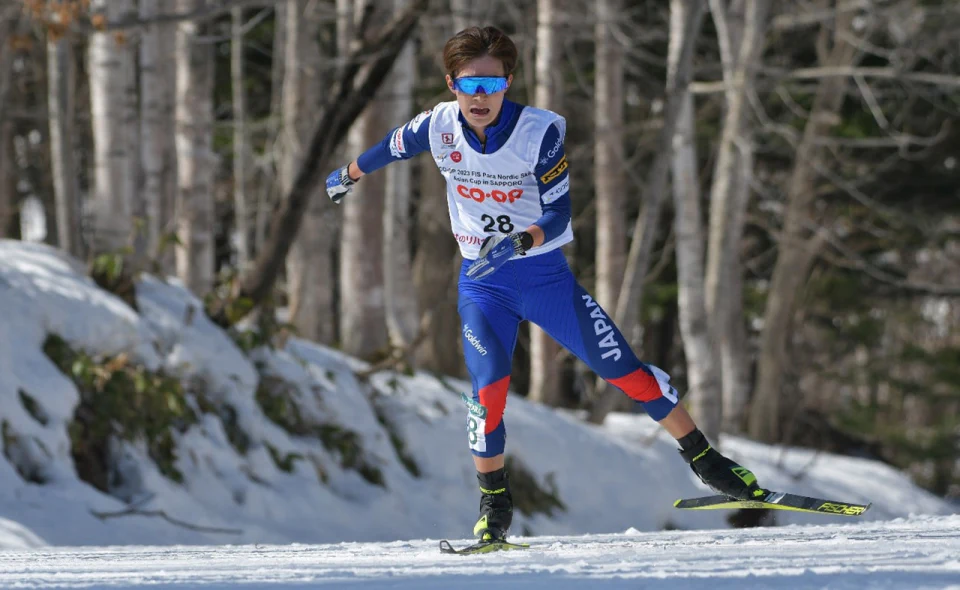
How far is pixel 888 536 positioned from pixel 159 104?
35.2ft

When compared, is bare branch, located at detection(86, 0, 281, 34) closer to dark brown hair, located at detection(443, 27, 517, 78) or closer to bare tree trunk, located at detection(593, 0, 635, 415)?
dark brown hair, located at detection(443, 27, 517, 78)

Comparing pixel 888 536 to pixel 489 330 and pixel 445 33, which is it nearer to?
pixel 489 330

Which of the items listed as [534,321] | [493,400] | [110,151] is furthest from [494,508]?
[110,151]

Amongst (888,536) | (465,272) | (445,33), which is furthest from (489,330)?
(445,33)

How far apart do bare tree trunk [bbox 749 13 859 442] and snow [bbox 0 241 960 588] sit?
668 centimetres

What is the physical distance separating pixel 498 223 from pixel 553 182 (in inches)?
12.9

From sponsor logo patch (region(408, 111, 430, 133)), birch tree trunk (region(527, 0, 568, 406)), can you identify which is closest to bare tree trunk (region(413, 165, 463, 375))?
birch tree trunk (region(527, 0, 568, 406))

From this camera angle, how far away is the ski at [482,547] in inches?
204

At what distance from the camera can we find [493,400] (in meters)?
5.48

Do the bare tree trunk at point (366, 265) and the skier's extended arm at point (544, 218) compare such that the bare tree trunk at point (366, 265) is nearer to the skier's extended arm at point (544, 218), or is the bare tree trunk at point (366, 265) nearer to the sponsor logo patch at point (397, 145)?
the sponsor logo patch at point (397, 145)

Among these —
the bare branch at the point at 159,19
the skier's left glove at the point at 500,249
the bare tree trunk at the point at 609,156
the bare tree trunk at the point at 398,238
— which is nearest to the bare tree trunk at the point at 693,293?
the bare tree trunk at the point at 609,156

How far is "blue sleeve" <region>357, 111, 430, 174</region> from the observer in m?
5.69

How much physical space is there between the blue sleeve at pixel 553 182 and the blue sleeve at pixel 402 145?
0.59 meters

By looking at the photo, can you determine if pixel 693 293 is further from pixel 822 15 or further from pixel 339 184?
pixel 339 184
